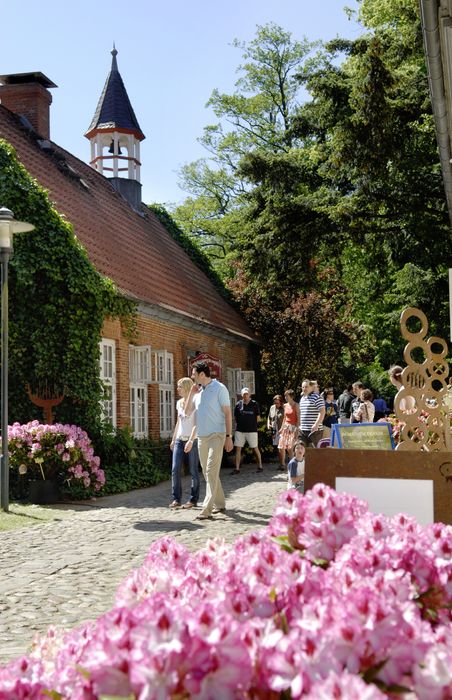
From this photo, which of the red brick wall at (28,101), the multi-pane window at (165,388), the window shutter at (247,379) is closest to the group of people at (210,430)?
the multi-pane window at (165,388)

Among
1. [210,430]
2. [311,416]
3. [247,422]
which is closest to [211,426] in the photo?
[210,430]

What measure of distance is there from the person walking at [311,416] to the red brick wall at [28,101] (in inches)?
444

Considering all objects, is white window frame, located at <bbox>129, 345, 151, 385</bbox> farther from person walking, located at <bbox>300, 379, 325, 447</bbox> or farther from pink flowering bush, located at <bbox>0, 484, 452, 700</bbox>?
pink flowering bush, located at <bbox>0, 484, 452, 700</bbox>

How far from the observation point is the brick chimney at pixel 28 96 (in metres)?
22.1

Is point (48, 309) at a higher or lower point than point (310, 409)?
higher

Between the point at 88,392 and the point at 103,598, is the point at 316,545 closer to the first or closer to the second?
the point at 103,598

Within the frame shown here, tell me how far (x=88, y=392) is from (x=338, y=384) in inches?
687

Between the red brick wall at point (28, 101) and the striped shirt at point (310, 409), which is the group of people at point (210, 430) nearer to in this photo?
the striped shirt at point (310, 409)

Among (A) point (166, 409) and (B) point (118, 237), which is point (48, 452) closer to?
(A) point (166, 409)

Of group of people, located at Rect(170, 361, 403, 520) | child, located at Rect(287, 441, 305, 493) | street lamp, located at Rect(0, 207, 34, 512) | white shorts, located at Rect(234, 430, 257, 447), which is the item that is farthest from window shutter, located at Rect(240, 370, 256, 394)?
child, located at Rect(287, 441, 305, 493)

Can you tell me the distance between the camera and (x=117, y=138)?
2725 cm

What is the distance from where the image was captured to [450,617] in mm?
1934

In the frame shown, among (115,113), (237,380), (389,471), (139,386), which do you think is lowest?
(389,471)

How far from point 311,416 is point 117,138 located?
1539 cm
